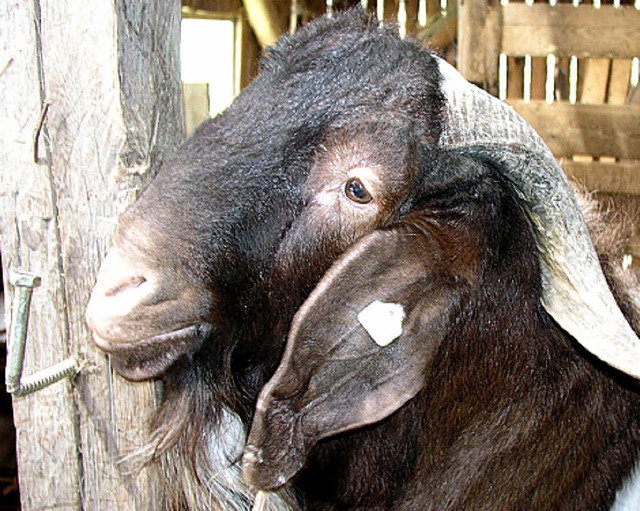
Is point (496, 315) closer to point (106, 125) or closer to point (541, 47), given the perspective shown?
point (106, 125)

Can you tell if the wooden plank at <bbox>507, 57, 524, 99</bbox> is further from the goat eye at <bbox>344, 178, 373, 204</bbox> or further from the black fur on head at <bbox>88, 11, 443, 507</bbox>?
the goat eye at <bbox>344, 178, 373, 204</bbox>

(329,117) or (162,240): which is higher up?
(329,117)

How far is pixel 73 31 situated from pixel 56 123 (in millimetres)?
258

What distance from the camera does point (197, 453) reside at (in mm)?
2510

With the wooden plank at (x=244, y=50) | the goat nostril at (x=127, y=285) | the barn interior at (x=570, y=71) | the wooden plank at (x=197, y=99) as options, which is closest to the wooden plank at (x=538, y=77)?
the barn interior at (x=570, y=71)

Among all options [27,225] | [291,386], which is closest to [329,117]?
[291,386]

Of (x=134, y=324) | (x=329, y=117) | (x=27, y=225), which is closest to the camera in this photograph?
(x=134, y=324)

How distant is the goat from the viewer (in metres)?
2.02

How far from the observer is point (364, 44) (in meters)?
2.27

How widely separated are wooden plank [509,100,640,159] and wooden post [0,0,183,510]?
4835 mm

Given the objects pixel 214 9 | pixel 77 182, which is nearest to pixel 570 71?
pixel 214 9

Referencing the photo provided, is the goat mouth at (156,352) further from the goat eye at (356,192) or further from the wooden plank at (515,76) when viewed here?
the wooden plank at (515,76)

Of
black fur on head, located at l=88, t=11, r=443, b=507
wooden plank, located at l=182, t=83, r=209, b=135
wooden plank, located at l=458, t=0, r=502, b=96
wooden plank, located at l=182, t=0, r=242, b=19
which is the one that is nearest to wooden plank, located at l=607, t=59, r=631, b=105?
wooden plank, located at l=458, t=0, r=502, b=96

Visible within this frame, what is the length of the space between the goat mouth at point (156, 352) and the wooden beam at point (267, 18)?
20.2ft
